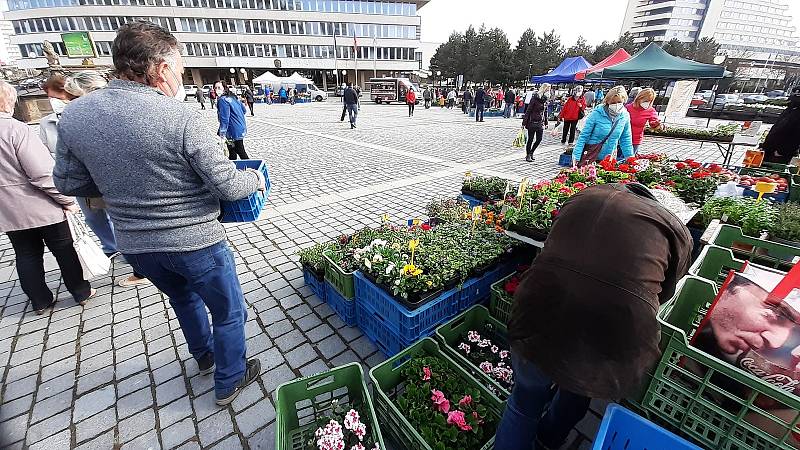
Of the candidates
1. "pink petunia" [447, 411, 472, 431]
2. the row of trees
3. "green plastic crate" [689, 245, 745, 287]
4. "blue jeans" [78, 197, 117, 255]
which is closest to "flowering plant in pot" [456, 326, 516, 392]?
"pink petunia" [447, 411, 472, 431]

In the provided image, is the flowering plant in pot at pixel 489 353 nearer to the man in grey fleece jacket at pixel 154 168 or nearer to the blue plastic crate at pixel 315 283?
the blue plastic crate at pixel 315 283

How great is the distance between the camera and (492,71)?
4394 cm

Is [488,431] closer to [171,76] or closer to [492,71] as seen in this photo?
[171,76]

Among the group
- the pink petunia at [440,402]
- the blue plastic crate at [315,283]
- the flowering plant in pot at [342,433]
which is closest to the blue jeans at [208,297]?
the flowering plant in pot at [342,433]

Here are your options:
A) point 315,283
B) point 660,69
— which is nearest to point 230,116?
point 315,283

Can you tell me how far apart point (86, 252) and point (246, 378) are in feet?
7.36

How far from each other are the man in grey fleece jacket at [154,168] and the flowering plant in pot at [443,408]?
1.28 meters

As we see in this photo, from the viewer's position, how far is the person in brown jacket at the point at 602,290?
1.30 m

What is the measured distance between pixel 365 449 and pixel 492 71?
48352 mm

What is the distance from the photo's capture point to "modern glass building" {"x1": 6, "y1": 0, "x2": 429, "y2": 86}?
47938 mm

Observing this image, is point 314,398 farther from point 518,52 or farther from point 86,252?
point 518,52

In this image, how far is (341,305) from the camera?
3.19 m

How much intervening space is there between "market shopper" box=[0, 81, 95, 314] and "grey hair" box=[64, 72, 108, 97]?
0.43 metres

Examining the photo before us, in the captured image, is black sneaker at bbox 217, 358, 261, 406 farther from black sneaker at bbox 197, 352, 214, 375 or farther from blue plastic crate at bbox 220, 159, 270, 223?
blue plastic crate at bbox 220, 159, 270, 223
